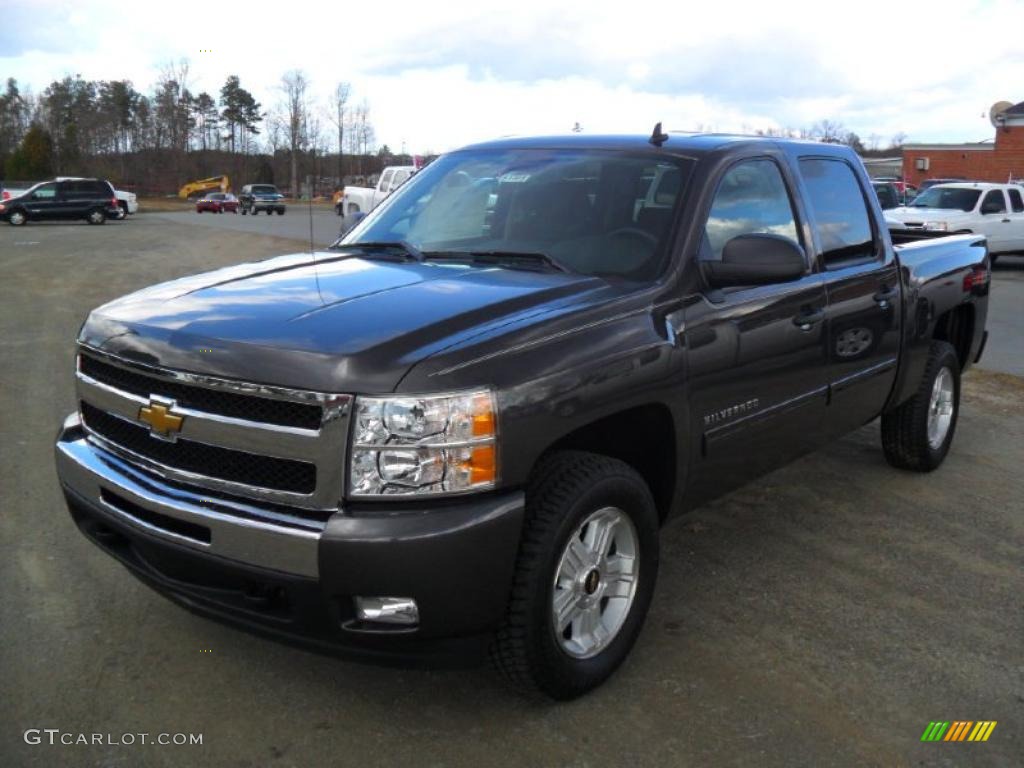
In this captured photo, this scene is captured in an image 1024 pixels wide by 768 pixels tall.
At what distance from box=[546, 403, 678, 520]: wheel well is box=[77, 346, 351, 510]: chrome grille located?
0.89 m

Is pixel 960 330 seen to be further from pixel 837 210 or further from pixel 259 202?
pixel 259 202

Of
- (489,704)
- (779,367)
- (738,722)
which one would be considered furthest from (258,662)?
(779,367)

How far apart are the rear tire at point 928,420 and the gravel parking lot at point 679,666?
0.39 m

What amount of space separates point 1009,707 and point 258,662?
8.58ft

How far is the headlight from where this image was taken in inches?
108

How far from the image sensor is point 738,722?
3.18 metres

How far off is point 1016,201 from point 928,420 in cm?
1821

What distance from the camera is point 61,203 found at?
35.5m

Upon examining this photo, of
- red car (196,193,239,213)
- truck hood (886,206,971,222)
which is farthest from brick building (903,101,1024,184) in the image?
red car (196,193,239,213)

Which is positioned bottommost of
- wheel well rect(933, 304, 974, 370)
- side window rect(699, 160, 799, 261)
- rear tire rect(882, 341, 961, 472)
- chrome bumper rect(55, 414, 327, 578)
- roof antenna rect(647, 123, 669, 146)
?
rear tire rect(882, 341, 961, 472)

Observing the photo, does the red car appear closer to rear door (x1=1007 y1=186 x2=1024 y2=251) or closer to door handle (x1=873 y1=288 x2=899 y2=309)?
rear door (x1=1007 y1=186 x2=1024 y2=251)

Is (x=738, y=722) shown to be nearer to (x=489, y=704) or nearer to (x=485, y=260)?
(x=489, y=704)

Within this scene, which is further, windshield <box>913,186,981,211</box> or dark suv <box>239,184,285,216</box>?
dark suv <box>239,184,285,216</box>

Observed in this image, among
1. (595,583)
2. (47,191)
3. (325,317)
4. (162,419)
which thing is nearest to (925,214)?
(595,583)
